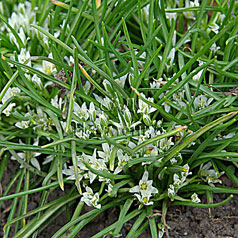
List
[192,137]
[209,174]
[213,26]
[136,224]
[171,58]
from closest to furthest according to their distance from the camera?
[192,137] → [136,224] → [209,174] → [171,58] → [213,26]

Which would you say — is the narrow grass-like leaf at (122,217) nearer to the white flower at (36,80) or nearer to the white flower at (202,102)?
the white flower at (202,102)

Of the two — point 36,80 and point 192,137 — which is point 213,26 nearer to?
point 192,137

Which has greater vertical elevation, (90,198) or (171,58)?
(171,58)

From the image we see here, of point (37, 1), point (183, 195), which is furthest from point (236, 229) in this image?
point (37, 1)

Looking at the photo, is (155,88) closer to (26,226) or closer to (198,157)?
(198,157)

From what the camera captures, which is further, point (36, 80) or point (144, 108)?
→ point (36, 80)

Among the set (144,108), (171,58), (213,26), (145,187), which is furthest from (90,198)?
(213,26)

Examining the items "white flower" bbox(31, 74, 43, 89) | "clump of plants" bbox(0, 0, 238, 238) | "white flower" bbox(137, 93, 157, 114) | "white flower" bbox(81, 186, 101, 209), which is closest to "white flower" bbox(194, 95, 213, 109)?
"clump of plants" bbox(0, 0, 238, 238)

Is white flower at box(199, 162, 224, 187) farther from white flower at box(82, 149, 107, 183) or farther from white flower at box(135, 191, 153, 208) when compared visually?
white flower at box(82, 149, 107, 183)
